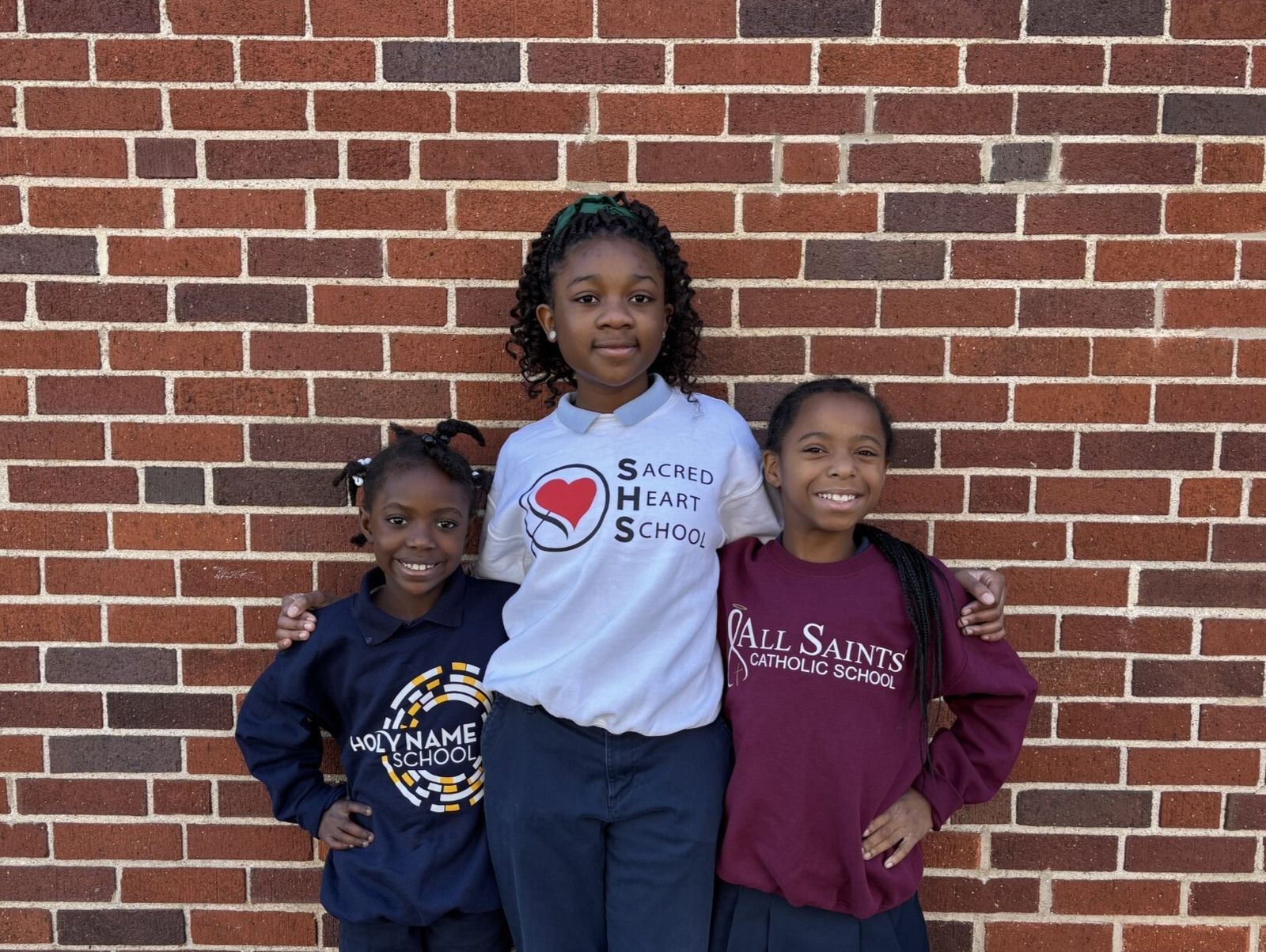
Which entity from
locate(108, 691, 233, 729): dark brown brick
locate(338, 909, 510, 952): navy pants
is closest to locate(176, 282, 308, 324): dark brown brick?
locate(108, 691, 233, 729): dark brown brick

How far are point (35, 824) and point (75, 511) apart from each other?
0.81m

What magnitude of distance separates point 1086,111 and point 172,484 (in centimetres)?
234

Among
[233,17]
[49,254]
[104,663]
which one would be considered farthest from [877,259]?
[104,663]

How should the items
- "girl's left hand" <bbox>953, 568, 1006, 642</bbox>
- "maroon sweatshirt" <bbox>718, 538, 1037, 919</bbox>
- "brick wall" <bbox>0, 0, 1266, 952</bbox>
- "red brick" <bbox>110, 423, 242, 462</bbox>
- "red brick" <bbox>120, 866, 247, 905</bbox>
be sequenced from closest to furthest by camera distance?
"maroon sweatshirt" <bbox>718, 538, 1037, 919</bbox> → "girl's left hand" <bbox>953, 568, 1006, 642</bbox> → "brick wall" <bbox>0, 0, 1266, 952</bbox> → "red brick" <bbox>110, 423, 242, 462</bbox> → "red brick" <bbox>120, 866, 247, 905</bbox>

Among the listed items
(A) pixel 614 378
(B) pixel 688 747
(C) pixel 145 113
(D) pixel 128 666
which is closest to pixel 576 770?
(B) pixel 688 747

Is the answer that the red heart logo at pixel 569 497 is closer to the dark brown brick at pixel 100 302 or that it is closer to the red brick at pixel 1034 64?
the dark brown brick at pixel 100 302

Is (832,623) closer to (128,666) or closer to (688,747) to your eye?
(688,747)

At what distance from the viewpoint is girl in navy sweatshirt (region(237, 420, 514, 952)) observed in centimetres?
222

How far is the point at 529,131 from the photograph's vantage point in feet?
7.95

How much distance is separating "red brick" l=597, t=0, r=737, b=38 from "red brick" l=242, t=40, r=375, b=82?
56cm

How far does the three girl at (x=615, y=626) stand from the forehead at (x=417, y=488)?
0.41ft

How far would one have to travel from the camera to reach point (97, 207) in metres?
2.45

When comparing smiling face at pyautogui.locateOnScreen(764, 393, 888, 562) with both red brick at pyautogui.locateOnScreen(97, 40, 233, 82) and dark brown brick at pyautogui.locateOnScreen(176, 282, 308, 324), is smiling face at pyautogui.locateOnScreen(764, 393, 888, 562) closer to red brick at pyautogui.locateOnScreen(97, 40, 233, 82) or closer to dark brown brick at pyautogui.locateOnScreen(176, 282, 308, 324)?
dark brown brick at pyautogui.locateOnScreen(176, 282, 308, 324)

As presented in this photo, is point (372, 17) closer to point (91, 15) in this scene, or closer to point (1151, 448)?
point (91, 15)
